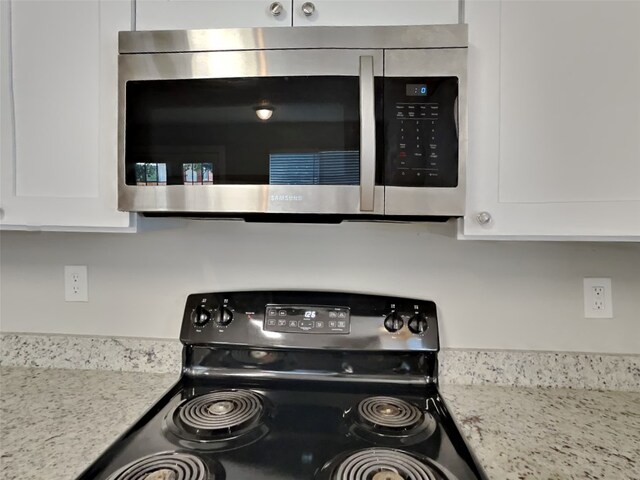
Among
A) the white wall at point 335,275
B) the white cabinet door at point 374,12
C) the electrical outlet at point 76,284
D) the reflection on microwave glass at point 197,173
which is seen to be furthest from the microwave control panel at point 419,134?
the electrical outlet at point 76,284

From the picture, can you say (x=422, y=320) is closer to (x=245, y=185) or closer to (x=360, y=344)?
(x=360, y=344)

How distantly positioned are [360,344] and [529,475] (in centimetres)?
51

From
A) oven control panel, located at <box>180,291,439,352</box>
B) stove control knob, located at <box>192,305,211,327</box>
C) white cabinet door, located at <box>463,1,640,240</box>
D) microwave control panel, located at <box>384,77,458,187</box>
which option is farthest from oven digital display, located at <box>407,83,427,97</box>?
stove control knob, located at <box>192,305,211,327</box>

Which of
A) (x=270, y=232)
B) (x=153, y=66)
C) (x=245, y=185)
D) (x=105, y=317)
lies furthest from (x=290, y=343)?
(x=153, y=66)

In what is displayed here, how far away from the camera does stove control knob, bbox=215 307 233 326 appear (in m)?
1.26

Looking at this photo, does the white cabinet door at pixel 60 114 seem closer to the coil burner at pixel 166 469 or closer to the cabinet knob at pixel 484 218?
the coil burner at pixel 166 469

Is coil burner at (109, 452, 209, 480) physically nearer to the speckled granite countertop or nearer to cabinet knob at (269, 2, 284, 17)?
the speckled granite countertop

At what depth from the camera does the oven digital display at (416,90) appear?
0.94 metres

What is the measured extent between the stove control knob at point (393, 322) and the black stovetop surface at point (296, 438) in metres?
0.17

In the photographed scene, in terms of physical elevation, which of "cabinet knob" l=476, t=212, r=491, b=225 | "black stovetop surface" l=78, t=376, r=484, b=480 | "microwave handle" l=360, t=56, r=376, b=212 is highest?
"microwave handle" l=360, t=56, r=376, b=212

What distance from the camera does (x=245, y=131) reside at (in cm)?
97

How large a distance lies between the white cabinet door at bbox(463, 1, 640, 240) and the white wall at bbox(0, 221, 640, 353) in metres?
0.25

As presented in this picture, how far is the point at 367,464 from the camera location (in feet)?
2.78

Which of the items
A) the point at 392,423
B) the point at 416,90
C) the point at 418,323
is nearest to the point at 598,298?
the point at 418,323
